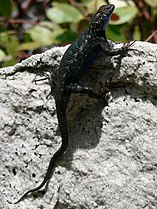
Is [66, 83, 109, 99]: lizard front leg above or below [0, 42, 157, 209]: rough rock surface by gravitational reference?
above

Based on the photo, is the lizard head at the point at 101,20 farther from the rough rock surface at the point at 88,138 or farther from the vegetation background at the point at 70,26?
the vegetation background at the point at 70,26

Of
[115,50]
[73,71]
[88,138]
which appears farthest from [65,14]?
[88,138]

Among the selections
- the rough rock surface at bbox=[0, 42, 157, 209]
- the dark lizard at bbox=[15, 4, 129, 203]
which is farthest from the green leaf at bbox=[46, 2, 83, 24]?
the rough rock surface at bbox=[0, 42, 157, 209]

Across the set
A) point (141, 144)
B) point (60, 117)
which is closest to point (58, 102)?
point (60, 117)

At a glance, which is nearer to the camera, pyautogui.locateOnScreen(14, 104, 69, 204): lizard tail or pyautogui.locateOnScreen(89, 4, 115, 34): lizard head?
pyautogui.locateOnScreen(14, 104, 69, 204): lizard tail

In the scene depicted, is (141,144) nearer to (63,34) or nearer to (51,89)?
(51,89)

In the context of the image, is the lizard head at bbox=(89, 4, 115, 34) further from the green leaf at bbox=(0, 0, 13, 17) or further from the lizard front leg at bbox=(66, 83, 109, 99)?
the green leaf at bbox=(0, 0, 13, 17)
